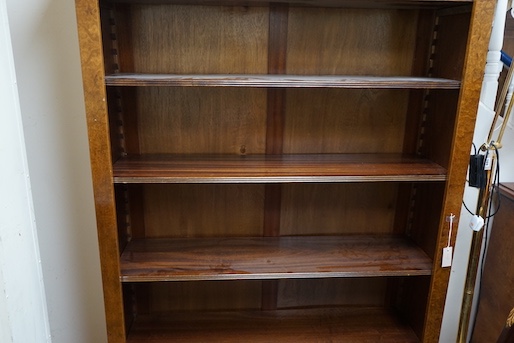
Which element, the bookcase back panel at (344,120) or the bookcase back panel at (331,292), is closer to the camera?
the bookcase back panel at (344,120)

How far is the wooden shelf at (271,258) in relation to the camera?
1.42 m

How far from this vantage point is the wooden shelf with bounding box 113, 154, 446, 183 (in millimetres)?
1298

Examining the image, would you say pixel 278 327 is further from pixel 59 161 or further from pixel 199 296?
pixel 59 161

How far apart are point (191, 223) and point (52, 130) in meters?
0.64

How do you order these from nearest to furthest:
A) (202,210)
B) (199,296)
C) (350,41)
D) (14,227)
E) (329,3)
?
(14,227)
(329,3)
(350,41)
(202,210)
(199,296)

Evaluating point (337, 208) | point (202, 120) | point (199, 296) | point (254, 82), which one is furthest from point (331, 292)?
point (254, 82)

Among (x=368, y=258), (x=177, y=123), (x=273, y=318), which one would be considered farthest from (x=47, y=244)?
(x=368, y=258)

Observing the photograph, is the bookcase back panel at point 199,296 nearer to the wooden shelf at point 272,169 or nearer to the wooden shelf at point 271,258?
the wooden shelf at point 271,258

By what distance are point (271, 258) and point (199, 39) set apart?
0.84 m

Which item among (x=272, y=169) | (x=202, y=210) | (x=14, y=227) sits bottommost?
(x=202, y=210)

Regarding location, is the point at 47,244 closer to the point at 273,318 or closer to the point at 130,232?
the point at 130,232

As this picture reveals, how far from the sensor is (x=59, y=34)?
1452mm

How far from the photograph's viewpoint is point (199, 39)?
1461 mm

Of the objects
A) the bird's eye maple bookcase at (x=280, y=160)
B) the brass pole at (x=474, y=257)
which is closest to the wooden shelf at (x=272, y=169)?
the bird's eye maple bookcase at (x=280, y=160)
